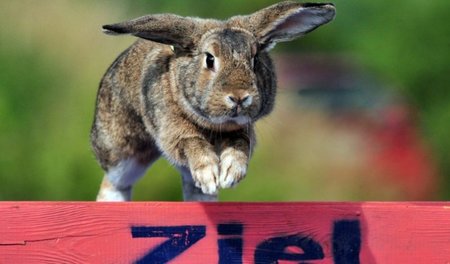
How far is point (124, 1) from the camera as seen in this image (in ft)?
26.5

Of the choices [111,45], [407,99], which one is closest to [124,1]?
[111,45]

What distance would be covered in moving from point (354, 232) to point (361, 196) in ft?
15.0

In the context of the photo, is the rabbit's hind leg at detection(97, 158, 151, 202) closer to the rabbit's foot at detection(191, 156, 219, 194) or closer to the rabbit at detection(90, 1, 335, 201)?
the rabbit at detection(90, 1, 335, 201)

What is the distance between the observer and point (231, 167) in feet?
13.3

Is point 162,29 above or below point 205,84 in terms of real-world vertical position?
above

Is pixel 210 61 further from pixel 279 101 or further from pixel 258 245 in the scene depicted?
pixel 279 101

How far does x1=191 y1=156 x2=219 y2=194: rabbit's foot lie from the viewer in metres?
3.97

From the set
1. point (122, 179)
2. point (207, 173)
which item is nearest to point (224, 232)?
point (207, 173)

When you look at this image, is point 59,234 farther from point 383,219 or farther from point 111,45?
point 111,45

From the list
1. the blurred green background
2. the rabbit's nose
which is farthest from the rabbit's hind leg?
the blurred green background

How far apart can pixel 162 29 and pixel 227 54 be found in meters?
0.32

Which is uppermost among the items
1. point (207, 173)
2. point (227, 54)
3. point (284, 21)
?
point (284, 21)

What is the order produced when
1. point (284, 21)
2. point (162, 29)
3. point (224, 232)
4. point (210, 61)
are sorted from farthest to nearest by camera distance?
point (284, 21), point (162, 29), point (210, 61), point (224, 232)

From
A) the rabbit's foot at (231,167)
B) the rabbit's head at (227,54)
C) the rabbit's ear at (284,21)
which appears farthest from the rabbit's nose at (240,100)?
the rabbit's ear at (284,21)
